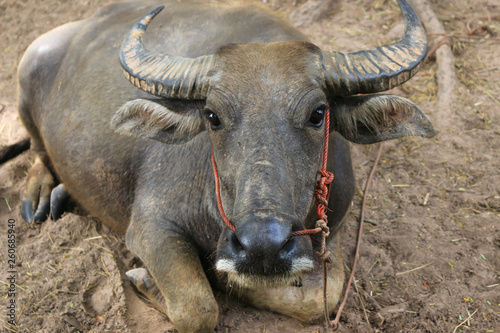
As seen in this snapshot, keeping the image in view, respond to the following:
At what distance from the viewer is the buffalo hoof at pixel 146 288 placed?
361 centimetres

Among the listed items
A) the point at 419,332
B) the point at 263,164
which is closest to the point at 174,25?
the point at 263,164

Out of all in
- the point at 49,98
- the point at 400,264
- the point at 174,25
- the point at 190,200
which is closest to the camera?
the point at 190,200

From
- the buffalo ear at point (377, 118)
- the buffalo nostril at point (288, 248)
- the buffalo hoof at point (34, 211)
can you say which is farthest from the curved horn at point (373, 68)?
the buffalo hoof at point (34, 211)

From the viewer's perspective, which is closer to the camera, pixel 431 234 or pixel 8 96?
pixel 431 234

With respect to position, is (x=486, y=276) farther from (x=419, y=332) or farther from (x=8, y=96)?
(x=8, y=96)

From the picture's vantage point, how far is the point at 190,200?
3.69m

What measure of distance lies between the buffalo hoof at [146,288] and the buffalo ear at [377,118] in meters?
1.88

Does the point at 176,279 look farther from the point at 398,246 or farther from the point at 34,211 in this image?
the point at 34,211

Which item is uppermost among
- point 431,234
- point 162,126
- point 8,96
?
point 162,126

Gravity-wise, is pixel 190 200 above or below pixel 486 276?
above

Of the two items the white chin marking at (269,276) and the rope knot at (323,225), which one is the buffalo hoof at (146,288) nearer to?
the white chin marking at (269,276)

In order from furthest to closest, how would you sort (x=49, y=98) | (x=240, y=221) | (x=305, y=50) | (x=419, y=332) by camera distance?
(x=49, y=98) < (x=419, y=332) < (x=305, y=50) < (x=240, y=221)

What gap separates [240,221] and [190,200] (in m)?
1.35

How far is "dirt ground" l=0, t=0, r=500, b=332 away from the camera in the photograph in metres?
3.48
